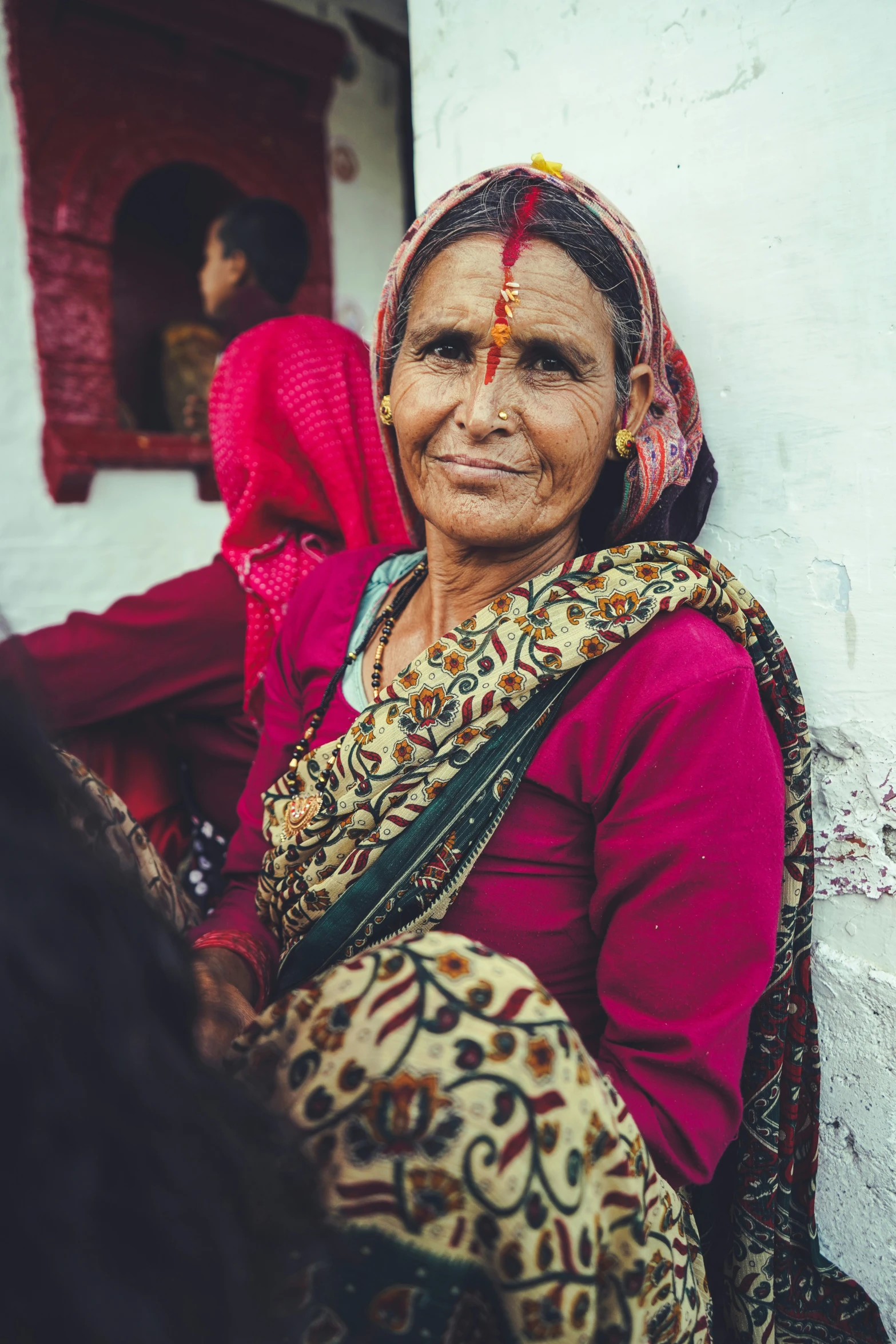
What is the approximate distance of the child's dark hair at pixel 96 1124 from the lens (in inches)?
20.8

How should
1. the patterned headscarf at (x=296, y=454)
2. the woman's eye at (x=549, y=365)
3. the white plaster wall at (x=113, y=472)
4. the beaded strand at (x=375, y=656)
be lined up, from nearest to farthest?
the woman's eye at (x=549, y=365), the beaded strand at (x=375, y=656), the patterned headscarf at (x=296, y=454), the white plaster wall at (x=113, y=472)

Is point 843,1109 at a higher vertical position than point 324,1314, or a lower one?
lower

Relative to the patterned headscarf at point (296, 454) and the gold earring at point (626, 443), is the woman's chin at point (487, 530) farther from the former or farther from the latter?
the patterned headscarf at point (296, 454)

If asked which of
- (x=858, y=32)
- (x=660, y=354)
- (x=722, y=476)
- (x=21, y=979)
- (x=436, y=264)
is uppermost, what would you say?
(x=858, y=32)

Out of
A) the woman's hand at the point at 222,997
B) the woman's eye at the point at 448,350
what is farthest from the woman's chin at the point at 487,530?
the woman's hand at the point at 222,997

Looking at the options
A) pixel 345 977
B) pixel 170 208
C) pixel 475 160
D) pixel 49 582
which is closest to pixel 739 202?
pixel 475 160

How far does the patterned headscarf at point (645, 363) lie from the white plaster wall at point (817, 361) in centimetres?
7

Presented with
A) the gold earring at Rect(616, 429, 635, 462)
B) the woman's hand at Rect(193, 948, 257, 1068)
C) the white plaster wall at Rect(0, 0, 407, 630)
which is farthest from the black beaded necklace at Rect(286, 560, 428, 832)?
the white plaster wall at Rect(0, 0, 407, 630)

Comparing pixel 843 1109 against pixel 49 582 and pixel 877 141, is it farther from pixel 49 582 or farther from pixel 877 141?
pixel 49 582

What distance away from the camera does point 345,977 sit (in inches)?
29.7

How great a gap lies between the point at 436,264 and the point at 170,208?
184 inches

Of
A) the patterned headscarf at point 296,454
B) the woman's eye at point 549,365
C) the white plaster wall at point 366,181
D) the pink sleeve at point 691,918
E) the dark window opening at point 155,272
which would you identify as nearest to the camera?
the pink sleeve at point 691,918

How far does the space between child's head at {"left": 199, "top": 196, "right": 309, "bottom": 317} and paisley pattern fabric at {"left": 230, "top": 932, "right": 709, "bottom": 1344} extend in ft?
12.4

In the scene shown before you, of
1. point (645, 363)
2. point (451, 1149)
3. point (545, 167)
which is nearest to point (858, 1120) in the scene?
point (451, 1149)
